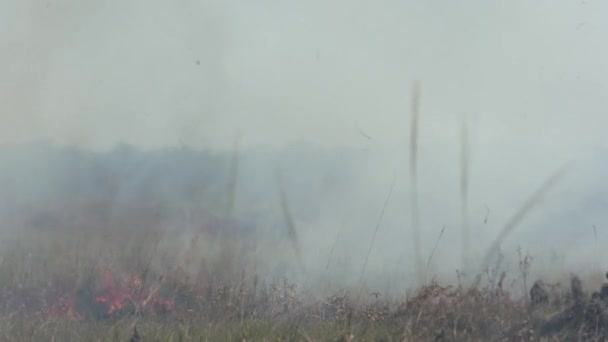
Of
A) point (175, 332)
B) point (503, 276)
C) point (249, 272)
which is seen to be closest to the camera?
point (175, 332)

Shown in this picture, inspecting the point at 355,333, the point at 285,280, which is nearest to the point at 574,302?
the point at 355,333

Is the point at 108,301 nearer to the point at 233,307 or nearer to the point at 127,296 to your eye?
the point at 127,296

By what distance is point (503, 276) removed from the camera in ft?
22.8

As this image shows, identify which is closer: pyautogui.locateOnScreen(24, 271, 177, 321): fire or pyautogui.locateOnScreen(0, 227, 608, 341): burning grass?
pyautogui.locateOnScreen(0, 227, 608, 341): burning grass

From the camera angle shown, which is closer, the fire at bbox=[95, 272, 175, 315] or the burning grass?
the burning grass

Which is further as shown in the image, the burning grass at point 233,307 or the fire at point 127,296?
the fire at point 127,296

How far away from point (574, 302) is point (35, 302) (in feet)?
15.9

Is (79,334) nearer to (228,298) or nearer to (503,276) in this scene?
(228,298)

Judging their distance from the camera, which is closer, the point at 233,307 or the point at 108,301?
the point at 233,307

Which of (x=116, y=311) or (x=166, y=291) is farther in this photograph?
(x=166, y=291)

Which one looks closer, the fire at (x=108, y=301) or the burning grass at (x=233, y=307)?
the burning grass at (x=233, y=307)

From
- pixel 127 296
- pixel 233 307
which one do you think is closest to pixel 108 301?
pixel 127 296

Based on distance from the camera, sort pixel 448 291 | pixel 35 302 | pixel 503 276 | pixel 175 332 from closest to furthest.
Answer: pixel 175 332
pixel 448 291
pixel 503 276
pixel 35 302

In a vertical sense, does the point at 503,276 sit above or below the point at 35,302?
above
